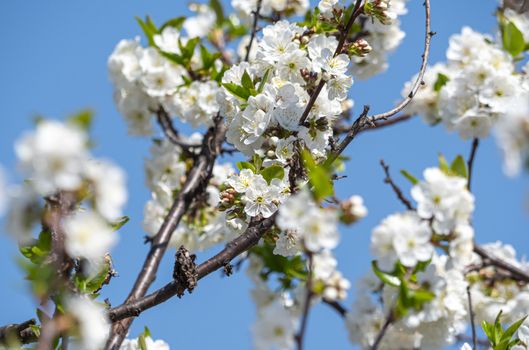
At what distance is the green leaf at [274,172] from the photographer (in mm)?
2127

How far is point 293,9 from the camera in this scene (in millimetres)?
3773

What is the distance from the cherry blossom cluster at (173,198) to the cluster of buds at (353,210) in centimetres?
102

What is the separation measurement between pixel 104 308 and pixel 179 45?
2048mm

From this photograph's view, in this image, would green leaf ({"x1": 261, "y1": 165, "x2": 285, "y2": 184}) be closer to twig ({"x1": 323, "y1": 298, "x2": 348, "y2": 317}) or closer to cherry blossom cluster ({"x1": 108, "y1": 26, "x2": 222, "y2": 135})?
cherry blossom cluster ({"x1": 108, "y1": 26, "x2": 222, "y2": 135})

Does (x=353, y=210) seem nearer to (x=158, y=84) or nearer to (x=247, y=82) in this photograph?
(x=158, y=84)

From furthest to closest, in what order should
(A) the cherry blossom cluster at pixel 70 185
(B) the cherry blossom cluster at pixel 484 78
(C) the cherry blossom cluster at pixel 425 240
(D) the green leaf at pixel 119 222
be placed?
1. (B) the cherry blossom cluster at pixel 484 78
2. (D) the green leaf at pixel 119 222
3. (C) the cherry blossom cluster at pixel 425 240
4. (A) the cherry blossom cluster at pixel 70 185

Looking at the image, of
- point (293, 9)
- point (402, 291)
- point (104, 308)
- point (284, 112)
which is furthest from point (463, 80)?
point (104, 308)

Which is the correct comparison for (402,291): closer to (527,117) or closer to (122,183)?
(527,117)

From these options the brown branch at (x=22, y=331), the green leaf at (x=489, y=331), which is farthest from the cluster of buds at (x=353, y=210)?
the brown branch at (x=22, y=331)

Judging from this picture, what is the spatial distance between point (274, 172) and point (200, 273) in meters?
0.42

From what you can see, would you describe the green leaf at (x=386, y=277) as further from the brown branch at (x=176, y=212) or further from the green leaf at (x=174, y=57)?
the green leaf at (x=174, y=57)

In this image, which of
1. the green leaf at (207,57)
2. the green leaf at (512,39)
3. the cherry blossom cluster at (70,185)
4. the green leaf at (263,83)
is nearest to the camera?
the cherry blossom cluster at (70,185)

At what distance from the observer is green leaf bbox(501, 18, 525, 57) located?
3.19m

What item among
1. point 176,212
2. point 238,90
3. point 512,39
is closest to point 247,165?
point 238,90
